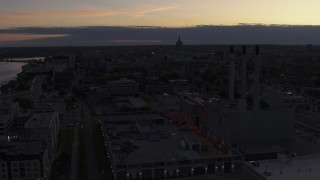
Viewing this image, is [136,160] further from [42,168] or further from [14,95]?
[14,95]

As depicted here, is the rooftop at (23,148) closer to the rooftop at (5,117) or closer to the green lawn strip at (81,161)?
the green lawn strip at (81,161)

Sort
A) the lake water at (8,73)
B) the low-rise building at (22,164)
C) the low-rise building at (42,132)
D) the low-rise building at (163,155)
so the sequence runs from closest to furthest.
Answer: the low-rise building at (22,164) → the low-rise building at (163,155) → the low-rise building at (42,132) → the lake water at (8,73)

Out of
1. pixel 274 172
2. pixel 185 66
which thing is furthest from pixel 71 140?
pixel 185 66

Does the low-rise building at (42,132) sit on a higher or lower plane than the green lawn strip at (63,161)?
higher

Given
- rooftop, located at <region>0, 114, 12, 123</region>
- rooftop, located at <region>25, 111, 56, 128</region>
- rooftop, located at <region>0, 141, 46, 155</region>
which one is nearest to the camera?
rooftop, located at <region>0, 141, 46, 155</region>

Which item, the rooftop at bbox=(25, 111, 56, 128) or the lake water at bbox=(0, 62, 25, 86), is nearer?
the rooftop at bbox=(25, 111, 56, 128)

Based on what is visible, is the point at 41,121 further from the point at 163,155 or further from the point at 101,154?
the point at 163,155

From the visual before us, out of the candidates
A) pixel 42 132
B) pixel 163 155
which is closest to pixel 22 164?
pixel 42 132

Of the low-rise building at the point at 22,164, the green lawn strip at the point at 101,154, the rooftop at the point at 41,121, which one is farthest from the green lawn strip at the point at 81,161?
the rooftop at the point at 41,121

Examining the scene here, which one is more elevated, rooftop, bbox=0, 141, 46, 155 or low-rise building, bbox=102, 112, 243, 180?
rooftop, bbox=0, 141, 46, 155

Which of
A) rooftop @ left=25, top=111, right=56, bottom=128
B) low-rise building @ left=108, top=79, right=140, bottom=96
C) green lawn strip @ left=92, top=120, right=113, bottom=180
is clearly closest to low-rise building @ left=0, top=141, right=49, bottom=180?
green lawn strip @ left=92, top=120, right=113, bottom=180

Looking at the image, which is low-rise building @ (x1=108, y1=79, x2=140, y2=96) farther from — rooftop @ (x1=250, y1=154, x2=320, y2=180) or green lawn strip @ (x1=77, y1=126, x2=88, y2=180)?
rooftop @ (x1=250, y1=154, x2=320, y2=180)
